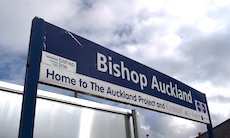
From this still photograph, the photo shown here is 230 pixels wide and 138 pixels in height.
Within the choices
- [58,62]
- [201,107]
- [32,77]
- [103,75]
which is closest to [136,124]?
[103,75]

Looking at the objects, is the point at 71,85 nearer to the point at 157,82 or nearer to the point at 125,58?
the point at 125,58

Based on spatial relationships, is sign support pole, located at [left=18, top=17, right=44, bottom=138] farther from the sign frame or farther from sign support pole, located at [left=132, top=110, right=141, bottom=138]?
sign support pole, located at [left=132, top=110, right=141, bottom=138]

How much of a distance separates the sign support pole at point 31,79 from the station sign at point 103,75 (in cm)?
8

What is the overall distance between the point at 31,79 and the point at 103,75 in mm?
1052

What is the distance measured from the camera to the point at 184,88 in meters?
5.13

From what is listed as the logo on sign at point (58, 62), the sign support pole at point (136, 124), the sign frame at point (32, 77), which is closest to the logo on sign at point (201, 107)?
the sign support pole at point (136, 124)

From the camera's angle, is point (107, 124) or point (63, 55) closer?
point (63, 55)

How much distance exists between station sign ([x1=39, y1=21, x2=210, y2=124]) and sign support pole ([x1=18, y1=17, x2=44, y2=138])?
76mm

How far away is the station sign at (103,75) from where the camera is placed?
288cm

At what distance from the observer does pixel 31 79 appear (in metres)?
2.55

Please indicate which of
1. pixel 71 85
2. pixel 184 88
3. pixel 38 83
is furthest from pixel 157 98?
pixel 38 83

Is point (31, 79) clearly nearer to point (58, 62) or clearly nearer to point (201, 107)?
point (58, 62)

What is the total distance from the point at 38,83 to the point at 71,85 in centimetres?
41

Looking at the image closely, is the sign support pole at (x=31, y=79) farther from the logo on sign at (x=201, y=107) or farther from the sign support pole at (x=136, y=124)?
the logo on sign at (x=201, y=107)
